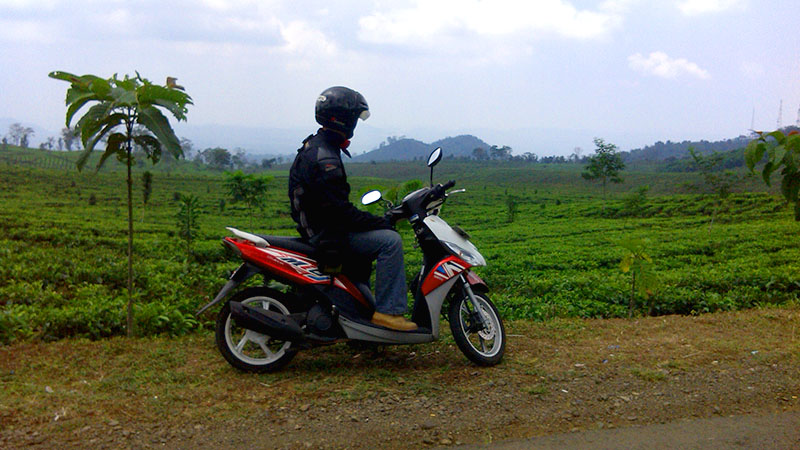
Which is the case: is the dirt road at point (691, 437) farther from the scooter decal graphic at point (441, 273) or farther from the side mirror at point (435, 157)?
the side mirror at point (435, 157)

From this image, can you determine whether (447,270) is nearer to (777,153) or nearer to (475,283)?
(475,283)

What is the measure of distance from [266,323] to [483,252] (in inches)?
583

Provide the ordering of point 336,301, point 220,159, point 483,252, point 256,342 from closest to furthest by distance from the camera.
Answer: point 256,342 < point 336,301 < point 483,252 < point 220,159

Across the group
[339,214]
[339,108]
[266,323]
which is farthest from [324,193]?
[266,323]

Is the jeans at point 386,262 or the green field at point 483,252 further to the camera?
the green field at point 483,252

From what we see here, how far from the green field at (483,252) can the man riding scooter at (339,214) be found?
179 cm

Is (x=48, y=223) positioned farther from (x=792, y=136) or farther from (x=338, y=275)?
(x=792, y=136)

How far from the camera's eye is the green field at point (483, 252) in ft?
23.3

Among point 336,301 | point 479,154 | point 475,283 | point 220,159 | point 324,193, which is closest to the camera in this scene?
point 324,193

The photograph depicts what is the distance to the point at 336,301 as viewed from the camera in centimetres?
454

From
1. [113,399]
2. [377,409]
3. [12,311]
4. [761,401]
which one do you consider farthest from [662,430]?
[12,311]

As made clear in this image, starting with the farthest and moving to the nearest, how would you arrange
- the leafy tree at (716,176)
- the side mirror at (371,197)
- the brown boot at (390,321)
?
the leafy tree at (716,176)
the brown boot at (390,321)
the side mirror at (371,197)

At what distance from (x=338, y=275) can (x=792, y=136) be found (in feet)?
11.7

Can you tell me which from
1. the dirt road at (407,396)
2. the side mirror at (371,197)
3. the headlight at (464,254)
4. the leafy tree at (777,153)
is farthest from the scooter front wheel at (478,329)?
the leafy tree at (777,153)
